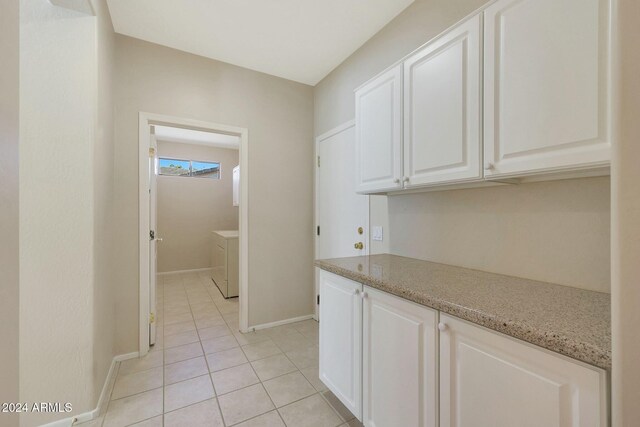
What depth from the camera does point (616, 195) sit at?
49 centimetres

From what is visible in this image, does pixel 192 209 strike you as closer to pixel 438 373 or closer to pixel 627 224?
pixel 438 373

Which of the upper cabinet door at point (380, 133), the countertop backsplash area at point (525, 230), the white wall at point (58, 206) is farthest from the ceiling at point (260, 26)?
the countertop backsplash area at point (525, 230)

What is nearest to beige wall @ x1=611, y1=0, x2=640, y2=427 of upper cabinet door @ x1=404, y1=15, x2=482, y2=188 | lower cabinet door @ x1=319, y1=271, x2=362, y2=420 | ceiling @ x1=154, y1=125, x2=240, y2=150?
upper cabinet door @ x1=404, y1=15, x2=482, y2=188

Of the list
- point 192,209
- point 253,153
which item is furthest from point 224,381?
point 192,209

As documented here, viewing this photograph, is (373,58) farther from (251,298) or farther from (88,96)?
(251,298)

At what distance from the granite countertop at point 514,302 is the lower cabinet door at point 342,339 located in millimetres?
125

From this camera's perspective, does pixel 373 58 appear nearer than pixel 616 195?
No

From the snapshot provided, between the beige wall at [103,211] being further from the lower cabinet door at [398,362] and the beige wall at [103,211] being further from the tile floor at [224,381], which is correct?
the lower cabinet door at [398,362]

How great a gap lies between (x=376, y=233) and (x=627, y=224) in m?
1.68

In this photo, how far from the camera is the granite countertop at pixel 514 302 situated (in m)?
0.68

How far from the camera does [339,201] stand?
2.63m

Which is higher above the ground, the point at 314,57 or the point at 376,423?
the point at 314,57

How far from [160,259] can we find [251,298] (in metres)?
3.32

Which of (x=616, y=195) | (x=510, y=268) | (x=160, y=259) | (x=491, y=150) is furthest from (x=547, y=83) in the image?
(x=160, y=259)
